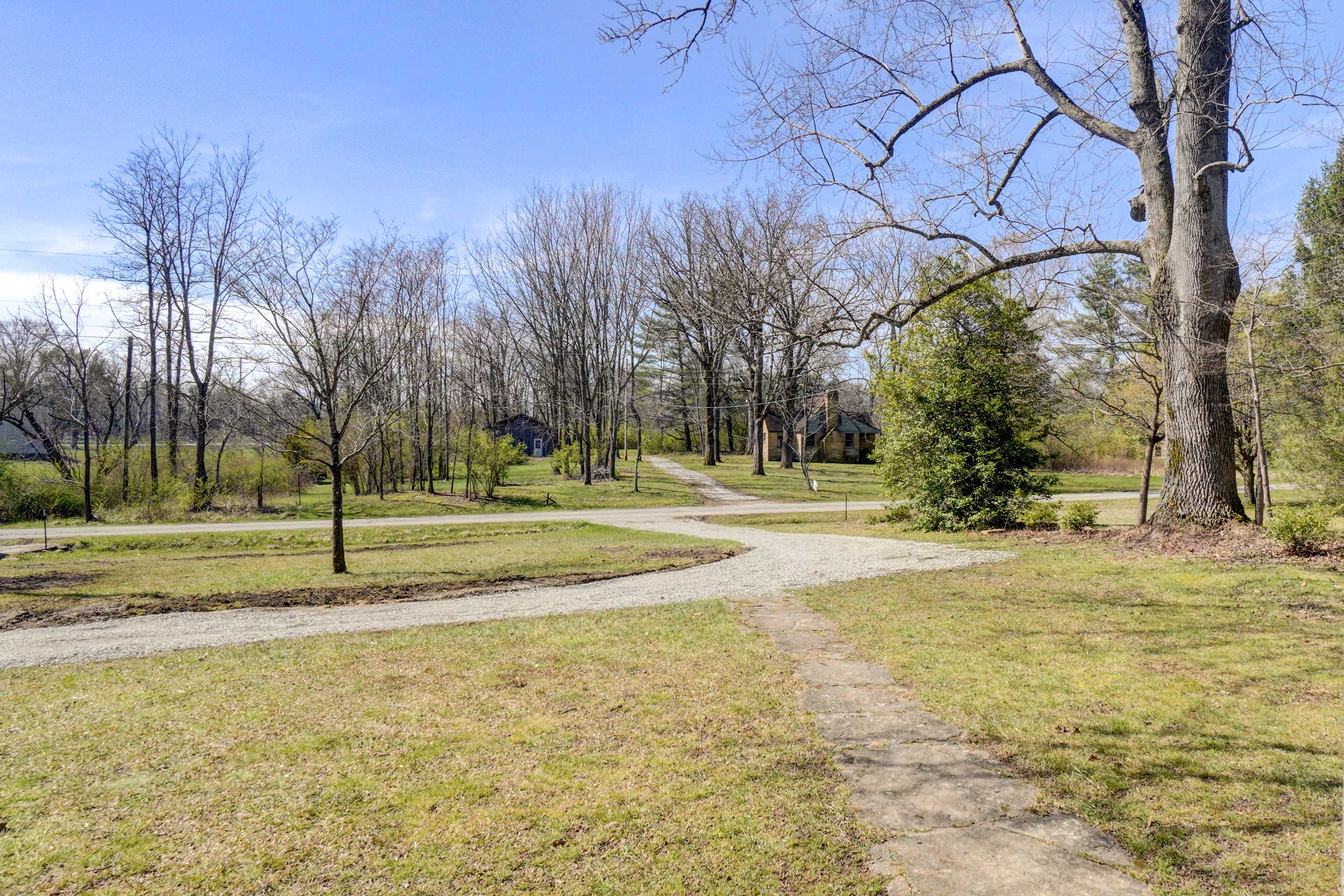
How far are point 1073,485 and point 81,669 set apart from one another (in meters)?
33.2

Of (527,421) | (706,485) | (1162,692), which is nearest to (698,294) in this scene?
(706,485)

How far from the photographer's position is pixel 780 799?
3.34 meters

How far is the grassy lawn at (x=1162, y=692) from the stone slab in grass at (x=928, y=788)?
215 millimetres

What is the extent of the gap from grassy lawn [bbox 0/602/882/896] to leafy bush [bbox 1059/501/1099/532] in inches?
338

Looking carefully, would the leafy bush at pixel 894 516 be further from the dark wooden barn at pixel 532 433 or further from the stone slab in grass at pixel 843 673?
the dark wooden barn at pixel 532 433

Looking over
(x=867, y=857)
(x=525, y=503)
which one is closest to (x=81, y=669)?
(x=867, y=857)

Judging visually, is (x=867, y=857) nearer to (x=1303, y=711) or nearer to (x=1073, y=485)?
(x=1303, y=711)

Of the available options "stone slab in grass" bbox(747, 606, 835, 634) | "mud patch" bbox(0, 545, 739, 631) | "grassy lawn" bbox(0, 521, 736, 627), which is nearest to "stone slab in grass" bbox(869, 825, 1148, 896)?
"stone slab in grass" bbox(747, 606, 835, 634)

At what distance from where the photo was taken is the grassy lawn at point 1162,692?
9.46 feet

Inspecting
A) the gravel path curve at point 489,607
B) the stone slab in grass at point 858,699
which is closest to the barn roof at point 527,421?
the gravel path curve at point 489,607

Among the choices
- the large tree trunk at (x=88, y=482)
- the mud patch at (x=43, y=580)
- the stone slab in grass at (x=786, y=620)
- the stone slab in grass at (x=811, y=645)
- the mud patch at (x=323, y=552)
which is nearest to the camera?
the stone slab in grass at (x=811, y=645)

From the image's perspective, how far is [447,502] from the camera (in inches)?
974

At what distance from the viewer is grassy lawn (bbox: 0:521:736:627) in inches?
374

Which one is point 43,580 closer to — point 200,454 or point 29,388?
point 200,454
